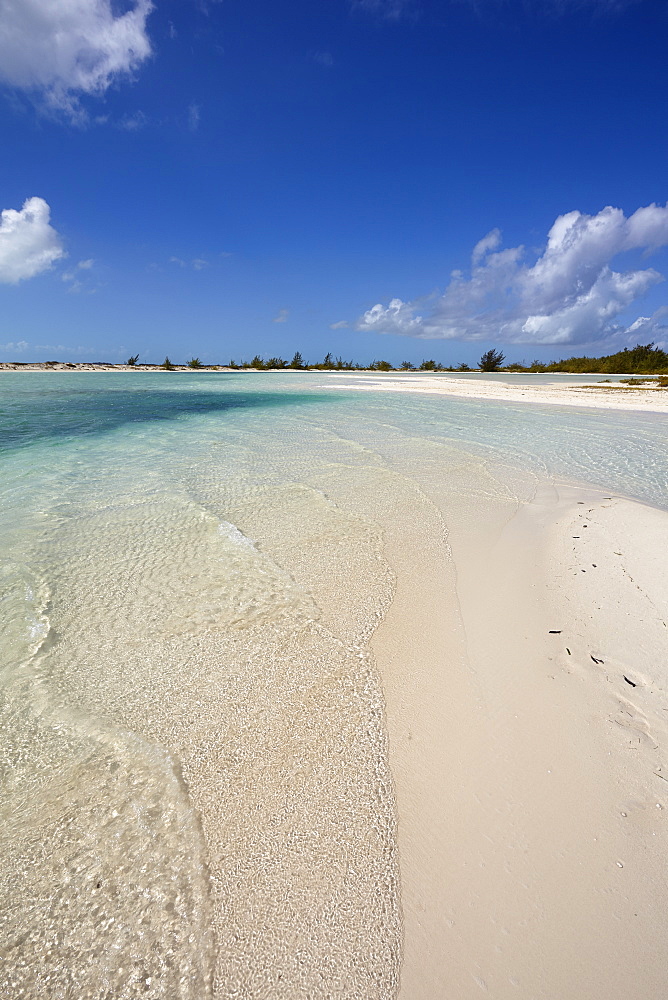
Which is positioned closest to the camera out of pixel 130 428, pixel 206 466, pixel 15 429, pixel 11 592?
pixel 11 592

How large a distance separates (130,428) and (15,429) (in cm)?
210

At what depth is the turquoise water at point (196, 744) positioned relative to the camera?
3.54 ft

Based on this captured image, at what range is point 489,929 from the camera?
115 centimetres

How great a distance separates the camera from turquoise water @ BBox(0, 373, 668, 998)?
1078mm

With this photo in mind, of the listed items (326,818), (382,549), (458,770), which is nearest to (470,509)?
(382,549)

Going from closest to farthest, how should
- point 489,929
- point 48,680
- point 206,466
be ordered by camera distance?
point 489,929 < point 48,680 < point 206,466

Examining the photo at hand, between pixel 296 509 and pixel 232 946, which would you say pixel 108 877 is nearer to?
pixel 232 946

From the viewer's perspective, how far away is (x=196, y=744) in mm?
1650

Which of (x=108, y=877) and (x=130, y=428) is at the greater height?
(x=108, y=877)

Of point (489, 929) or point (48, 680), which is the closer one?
point (489, 929)

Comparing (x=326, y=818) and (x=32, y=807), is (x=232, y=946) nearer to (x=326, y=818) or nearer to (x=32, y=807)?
(x=326, y=818)

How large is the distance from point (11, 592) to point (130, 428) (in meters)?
7.25

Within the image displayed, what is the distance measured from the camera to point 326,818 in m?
1.39

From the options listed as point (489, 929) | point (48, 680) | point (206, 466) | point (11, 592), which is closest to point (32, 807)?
point (48, 680)
